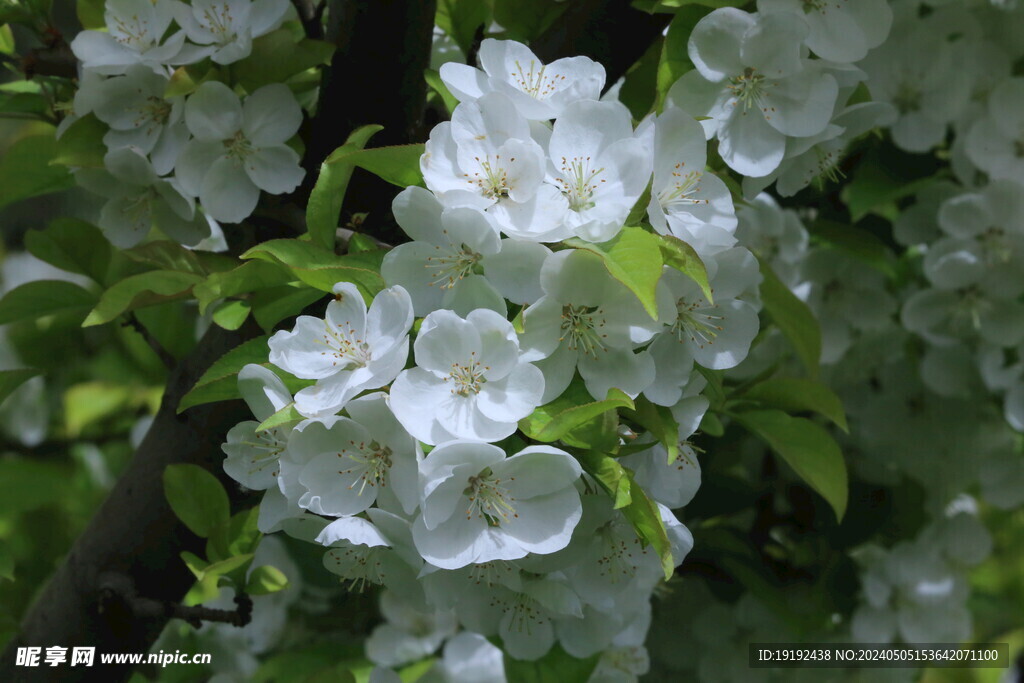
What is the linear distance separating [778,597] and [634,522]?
25.4 inches

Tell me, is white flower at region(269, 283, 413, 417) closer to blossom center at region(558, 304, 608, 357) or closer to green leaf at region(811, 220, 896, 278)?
blossom center at region(558, 304, 608, 357)

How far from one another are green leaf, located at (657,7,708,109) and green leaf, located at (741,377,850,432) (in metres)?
0.33

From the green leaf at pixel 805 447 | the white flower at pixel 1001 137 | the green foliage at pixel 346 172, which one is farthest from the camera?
the white flower at pixel 1001 137

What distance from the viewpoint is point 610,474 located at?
2.15 feet

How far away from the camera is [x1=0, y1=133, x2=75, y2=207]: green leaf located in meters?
1.01

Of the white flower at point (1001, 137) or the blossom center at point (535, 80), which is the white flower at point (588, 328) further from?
the white flower at point (1001, 137)

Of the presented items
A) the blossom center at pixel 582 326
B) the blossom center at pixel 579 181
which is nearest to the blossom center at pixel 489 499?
the blossom center at pixel 582 326

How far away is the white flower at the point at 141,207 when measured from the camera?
890mm

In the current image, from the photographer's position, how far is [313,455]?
672 mm

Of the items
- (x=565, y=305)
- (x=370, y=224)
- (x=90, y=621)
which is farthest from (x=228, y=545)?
(x=565, y=305)

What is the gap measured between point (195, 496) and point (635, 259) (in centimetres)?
51

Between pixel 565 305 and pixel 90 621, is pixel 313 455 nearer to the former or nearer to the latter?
pixel 565 305

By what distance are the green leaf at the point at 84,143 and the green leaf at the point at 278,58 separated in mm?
151

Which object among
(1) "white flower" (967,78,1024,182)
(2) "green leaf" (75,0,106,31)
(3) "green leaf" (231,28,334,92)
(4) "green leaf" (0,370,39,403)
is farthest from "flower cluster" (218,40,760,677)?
(1) "white flower" (967,78,1024,182)
